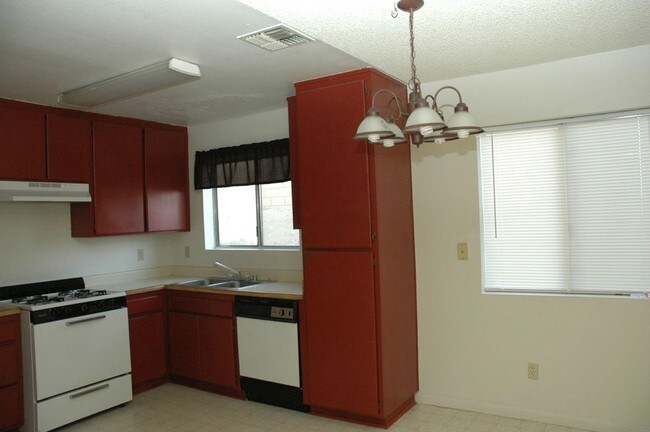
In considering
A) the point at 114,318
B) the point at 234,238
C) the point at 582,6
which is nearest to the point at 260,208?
the point at 234,238

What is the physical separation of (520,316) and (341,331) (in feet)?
4.14

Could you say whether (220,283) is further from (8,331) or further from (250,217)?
(8,331)

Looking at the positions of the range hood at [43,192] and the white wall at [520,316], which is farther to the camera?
the range hood at [43,192]

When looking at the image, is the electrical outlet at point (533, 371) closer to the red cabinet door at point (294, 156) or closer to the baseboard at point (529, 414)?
the baseboard at point (529, 414)

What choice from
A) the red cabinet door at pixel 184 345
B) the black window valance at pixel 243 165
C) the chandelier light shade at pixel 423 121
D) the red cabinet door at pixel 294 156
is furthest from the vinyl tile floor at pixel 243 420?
the chandelier light shade at pixel 423 121

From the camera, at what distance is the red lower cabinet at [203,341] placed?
405 centimetres

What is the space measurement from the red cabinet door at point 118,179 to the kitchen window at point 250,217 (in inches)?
28.6

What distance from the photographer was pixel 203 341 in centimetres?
423

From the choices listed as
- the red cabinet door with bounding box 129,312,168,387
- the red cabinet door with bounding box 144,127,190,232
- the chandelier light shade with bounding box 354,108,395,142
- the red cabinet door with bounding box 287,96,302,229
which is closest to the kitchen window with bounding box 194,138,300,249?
the red cabinet door with bounding box 144,127,190,232

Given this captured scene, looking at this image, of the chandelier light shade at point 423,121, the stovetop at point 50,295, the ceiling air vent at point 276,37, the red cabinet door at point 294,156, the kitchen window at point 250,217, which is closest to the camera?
the chandelier light shade at point 423,121

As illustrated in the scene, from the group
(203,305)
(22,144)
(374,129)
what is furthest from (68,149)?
(374,129)

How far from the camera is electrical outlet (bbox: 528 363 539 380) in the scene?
3.34m

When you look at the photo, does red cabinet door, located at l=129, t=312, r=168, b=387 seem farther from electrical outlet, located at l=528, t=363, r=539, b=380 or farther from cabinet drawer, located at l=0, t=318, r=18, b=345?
electrical outlet, located at l=528, t=363, r=539, b=380

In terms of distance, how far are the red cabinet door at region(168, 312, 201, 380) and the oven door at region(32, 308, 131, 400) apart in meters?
0.49
